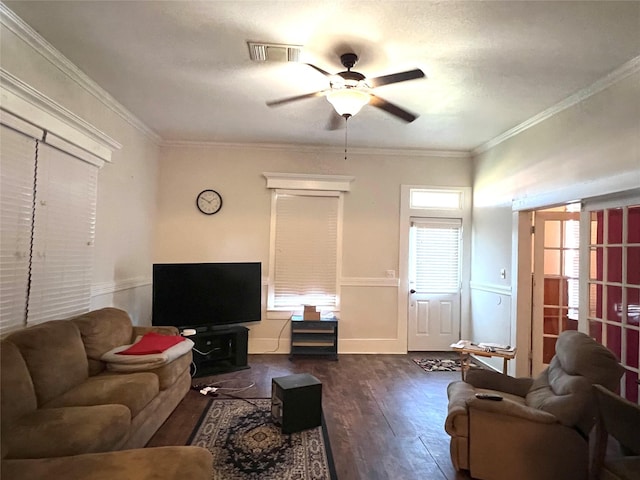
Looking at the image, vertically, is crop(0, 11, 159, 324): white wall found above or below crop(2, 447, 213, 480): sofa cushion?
above

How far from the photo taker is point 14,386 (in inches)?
85.0

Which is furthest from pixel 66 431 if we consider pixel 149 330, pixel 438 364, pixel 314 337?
pixel 438 364

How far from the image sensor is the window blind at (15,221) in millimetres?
2471

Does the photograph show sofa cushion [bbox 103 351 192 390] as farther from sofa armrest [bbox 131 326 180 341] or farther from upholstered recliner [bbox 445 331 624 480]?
upholstered recliner [bbox 445 331 624 480]

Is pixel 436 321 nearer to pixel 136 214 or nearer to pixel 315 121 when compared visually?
pixel 315 121

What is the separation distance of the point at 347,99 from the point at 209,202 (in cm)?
321

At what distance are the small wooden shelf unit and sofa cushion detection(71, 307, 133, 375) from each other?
2.21 meters

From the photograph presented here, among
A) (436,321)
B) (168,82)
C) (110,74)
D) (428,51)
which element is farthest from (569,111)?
(110,74)

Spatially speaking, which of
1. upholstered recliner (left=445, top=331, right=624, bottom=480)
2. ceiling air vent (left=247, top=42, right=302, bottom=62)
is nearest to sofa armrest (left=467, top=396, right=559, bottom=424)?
upholstered recliner (left=445, top=331, right=624, bottom=480)

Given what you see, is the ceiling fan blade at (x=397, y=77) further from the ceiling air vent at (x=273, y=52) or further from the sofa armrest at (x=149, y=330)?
the sofa armrest at (x=149, y=330)

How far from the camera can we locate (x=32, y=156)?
2.73m

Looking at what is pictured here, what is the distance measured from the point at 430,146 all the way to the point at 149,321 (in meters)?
4.64

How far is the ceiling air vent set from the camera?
2.74 m

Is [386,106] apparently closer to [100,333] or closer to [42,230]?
[42,230]
